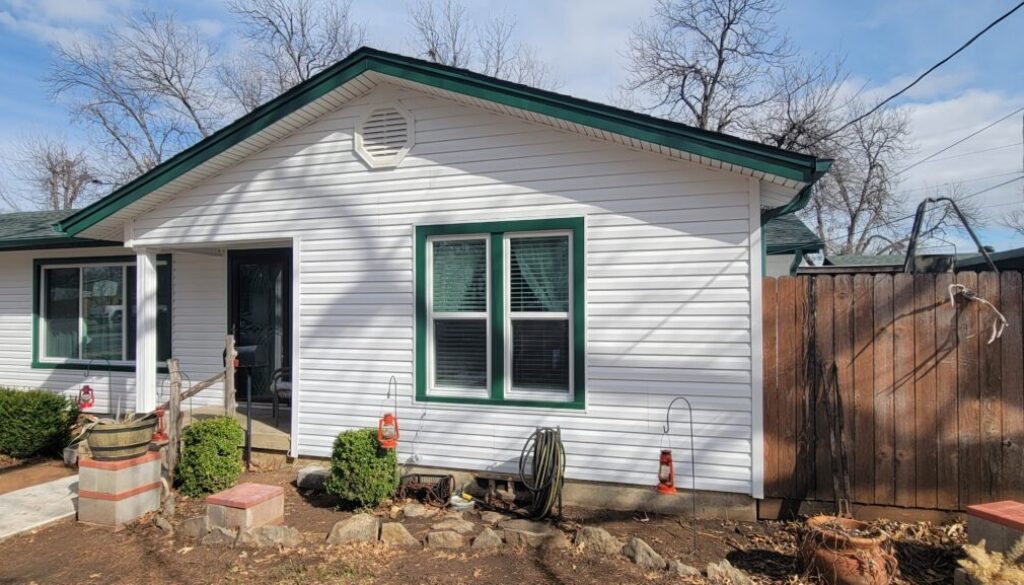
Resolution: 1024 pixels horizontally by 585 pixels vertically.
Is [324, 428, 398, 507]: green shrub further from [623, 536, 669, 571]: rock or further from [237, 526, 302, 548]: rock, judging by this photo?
[623, 536, 669, 571]: rock

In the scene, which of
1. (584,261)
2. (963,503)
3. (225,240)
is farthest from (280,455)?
(963,503)

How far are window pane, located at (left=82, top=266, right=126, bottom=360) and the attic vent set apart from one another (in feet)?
16.5

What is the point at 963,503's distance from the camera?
4.83 meters

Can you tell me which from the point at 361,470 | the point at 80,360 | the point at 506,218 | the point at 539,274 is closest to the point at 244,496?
the point at 361,470

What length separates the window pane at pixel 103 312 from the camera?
8992mm

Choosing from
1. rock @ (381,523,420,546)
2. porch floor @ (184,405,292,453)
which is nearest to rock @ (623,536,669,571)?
rock @ (381,523,420,546)

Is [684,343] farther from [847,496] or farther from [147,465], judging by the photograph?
[147,465]

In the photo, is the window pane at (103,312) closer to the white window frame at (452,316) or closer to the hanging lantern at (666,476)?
the white window frame at (452,316)

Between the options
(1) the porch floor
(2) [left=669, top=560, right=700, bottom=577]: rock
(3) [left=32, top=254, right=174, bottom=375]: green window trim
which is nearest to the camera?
(2) [left=669, top=560, right=700, bottom=577]: rock

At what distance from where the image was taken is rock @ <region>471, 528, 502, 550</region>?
15.2 feet

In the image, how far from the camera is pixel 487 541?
4.66 metres

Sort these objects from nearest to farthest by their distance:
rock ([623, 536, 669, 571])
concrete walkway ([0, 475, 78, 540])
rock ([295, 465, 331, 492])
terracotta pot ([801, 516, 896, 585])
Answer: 1. terracotta pot ([801, 516, 896, 585])
2. rock ([623, 536, 669, 571])
3. concrete walkway ([0, 475, 78, 540])
4. rock ([295, 465, 331, 492])

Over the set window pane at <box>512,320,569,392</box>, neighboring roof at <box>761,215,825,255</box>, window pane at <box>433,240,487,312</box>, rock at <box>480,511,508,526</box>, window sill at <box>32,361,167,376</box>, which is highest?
neighboring roof at <box>761,215,825,255</box>

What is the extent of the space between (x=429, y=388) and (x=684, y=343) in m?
2.60
